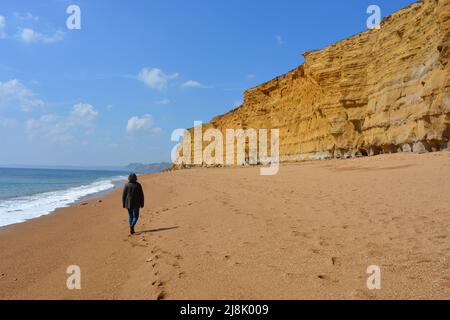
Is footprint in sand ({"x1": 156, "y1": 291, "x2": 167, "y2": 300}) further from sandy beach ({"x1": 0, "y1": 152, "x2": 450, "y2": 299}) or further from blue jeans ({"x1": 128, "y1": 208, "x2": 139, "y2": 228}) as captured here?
blue jeans ({"x1": 128, "y1": 208, "x2": 139, "y2": 228})

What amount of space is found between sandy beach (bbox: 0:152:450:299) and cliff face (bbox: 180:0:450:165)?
362 inches

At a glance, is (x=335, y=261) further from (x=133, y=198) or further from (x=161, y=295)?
(x=133, y=198)

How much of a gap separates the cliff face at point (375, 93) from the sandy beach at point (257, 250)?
9.19 meters

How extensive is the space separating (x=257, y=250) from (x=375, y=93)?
21.7 metres

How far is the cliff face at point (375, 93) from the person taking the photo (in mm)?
17047

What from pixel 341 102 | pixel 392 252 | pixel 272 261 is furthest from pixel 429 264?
pixel 341 102

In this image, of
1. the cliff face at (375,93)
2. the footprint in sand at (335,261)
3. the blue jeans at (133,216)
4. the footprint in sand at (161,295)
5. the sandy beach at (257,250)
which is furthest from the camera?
the cliff face at (375,93)

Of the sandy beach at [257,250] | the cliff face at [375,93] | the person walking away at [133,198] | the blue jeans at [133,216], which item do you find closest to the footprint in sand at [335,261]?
the sandy beach at [257,250]

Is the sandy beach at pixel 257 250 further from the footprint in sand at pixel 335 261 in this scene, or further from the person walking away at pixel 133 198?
the person walking away at pixel 133 198

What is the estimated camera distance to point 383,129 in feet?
Answer: 72.0

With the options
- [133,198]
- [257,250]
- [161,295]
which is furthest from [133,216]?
[161,295]

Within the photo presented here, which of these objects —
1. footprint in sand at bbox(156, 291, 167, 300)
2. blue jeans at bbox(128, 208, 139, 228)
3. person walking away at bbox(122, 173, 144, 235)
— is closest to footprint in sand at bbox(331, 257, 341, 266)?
footprint in sand at bbox(156, 291, 167, 300)

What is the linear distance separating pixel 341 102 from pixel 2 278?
26.4 metres
